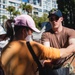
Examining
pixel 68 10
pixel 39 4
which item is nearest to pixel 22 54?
pixel 68 10

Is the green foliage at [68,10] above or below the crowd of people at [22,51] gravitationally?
below

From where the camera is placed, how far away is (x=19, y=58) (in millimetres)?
3107

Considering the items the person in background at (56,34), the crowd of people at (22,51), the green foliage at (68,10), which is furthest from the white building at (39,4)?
the crowd of people at (22,51)

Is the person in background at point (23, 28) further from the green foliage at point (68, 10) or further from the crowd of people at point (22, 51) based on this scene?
the green foliage at point (68, 10)

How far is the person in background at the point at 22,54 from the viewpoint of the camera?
10.1 ft

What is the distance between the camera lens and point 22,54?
309 cm

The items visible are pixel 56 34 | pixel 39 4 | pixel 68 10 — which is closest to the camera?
pixel 56 34

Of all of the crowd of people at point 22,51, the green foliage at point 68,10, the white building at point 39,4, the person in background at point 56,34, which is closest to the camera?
the crowd of people at point 22,51

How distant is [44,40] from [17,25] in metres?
1.34

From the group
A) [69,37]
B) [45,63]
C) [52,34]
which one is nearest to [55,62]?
[45,63]

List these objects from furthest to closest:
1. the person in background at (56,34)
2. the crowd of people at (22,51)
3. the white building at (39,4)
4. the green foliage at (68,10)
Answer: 1. the white building at (39,4)
2. the green foliage at (68,10)
3. the person in background at (56,34)
4. the crowd of people at (22,51)

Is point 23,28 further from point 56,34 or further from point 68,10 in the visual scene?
point 68,10

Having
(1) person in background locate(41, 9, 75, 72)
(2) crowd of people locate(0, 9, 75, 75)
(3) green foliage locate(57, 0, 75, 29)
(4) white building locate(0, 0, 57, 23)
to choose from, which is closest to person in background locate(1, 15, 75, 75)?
(2) crowd of people locate(0, 9, 75, 75)

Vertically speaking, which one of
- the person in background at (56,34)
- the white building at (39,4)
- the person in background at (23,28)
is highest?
the person in background at (23,28)
